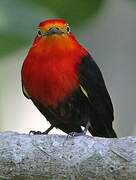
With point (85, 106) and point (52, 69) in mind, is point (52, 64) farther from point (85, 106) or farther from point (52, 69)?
point (85, 106)

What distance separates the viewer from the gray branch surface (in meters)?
3.56

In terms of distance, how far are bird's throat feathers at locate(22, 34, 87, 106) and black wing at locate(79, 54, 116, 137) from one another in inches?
2.4

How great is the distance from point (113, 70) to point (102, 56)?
0.61 ft

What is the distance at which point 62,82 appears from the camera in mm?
4340

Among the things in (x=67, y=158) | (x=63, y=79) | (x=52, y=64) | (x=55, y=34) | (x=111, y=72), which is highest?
(x=111, y=72)

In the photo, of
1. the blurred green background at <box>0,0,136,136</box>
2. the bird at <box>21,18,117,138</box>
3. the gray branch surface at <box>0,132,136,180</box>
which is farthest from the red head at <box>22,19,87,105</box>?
the blurred green background at <box>0,0,136,136</box>

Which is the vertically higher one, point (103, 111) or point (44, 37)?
point (44, 37)

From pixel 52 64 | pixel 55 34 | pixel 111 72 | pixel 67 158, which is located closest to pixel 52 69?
pixel 52 64

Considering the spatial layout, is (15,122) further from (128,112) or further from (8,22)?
(8,22)

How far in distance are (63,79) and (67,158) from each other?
788mm

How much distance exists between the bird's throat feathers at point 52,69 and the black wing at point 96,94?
0.06m

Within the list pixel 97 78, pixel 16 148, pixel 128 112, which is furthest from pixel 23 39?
pixel 128 112

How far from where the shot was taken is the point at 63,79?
171 inches

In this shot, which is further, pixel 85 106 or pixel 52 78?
pixel 85 106
